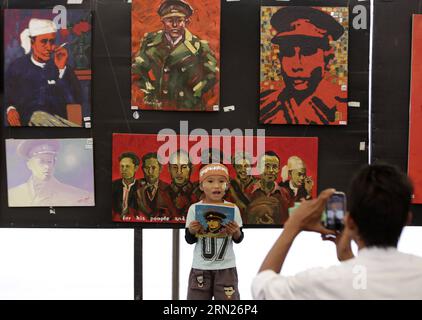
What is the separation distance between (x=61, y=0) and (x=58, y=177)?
1.23m

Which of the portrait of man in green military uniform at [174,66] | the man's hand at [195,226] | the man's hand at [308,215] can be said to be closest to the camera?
the man's hand at [308,215]

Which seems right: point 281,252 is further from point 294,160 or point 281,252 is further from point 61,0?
point 61,0

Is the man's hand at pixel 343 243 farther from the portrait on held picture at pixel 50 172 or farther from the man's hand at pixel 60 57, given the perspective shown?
the man's hand at pixel 60 57

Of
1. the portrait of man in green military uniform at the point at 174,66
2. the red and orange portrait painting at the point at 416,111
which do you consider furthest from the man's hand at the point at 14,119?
the red and orange portrait painting at the point at 416,111

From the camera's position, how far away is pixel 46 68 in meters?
3.88

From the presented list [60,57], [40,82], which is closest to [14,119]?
[40,82]

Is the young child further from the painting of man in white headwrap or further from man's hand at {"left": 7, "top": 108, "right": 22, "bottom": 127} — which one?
man's hand at {"left": 7, "top": 108, "right": 22, "bottom": 127}

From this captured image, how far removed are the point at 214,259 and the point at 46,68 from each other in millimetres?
1749

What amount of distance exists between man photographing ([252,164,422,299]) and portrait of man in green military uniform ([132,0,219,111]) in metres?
2.42

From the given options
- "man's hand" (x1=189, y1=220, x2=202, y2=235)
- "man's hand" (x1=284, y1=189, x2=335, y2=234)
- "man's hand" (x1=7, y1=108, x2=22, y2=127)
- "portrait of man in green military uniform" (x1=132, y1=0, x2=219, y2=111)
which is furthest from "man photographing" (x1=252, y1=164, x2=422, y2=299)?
"man's hand" (x1=7, y1=108, x2=22, y2=127)

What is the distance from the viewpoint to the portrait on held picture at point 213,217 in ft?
11.8

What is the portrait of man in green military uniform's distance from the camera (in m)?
3.86

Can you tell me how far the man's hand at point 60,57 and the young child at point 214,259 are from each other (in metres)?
1.30

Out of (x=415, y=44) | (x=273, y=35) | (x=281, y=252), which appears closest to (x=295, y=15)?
(x=273, y=35)
